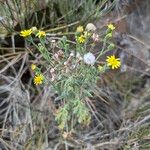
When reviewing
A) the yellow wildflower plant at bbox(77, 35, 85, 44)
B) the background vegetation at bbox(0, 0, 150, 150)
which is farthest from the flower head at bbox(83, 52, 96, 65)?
the background vegetation at bbox(0, 0, 150, 150)

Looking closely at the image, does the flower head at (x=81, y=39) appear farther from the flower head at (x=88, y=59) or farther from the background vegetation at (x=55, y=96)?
the background vegetation at (x=55, y=96)

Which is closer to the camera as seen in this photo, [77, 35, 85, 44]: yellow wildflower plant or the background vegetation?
[77, 35, 85, 44]: yellow wildflower plant

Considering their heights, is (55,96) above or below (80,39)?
below

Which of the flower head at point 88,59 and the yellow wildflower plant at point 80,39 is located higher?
the yellow wildflower plant at point 80,39

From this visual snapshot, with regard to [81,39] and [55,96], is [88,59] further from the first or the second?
[55,96]

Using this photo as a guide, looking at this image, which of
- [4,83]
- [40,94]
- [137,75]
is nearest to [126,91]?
[137,75]

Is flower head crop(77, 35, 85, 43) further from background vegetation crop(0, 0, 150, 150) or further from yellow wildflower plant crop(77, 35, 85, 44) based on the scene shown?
background vegetation crop(0, 0, 150, 150)

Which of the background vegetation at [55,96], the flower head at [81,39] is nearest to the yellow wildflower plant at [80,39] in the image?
the flower head at [81,39]

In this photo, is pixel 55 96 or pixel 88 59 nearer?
pixel 88 59

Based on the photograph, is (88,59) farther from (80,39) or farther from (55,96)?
(55,96)

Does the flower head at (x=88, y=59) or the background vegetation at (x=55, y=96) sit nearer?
the flower head at (x=88, y=59)

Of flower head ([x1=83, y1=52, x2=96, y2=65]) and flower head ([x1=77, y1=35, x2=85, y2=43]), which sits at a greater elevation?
flower head ([x1=77, y1=35, x2=85, y2=43])

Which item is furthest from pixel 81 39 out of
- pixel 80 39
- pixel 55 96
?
pixel 55 96
